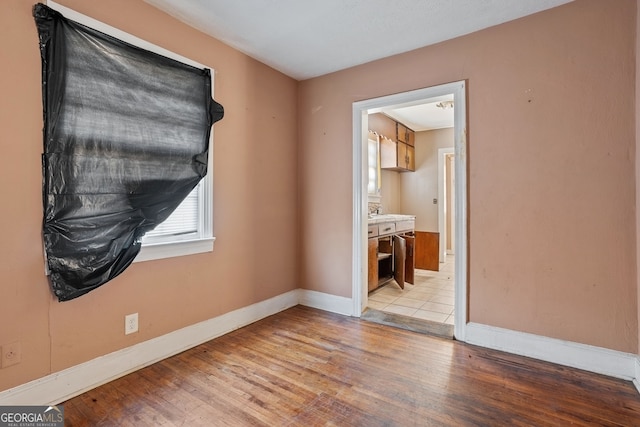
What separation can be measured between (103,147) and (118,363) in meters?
1.40

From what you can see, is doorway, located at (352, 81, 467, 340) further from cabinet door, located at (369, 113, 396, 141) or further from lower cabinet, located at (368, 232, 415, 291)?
cabinet door, located at (369, 113, 396, 141)

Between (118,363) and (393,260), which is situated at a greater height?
(393,260)

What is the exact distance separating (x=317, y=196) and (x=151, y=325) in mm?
1968

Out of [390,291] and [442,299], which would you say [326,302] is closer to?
[390,291]

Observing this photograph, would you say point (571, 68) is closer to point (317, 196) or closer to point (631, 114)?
point (631, 114)

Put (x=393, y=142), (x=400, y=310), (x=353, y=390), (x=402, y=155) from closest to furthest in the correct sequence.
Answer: (x=353, y=390) → (x=400, y=310) → (x=393, y=142) → (x=402, y=155)

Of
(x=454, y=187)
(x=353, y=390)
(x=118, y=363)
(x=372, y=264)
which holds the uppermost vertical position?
(x=454, y=187)

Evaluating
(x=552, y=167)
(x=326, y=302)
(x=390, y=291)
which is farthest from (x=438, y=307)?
(x=552, y=167)

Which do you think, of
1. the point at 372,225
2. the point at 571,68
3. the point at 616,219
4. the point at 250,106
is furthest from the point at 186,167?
the point at 616,219

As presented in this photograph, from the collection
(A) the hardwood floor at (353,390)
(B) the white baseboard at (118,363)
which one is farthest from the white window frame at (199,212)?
(A) the hardwood floor at (353,390)

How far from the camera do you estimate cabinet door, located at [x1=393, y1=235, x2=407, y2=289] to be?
4043mm

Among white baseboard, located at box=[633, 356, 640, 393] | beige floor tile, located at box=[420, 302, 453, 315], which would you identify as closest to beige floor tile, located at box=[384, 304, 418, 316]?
beige floor tile, located at box=[420, 302, 453, 315]

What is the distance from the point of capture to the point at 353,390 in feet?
6.32

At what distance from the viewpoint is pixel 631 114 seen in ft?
6.68
